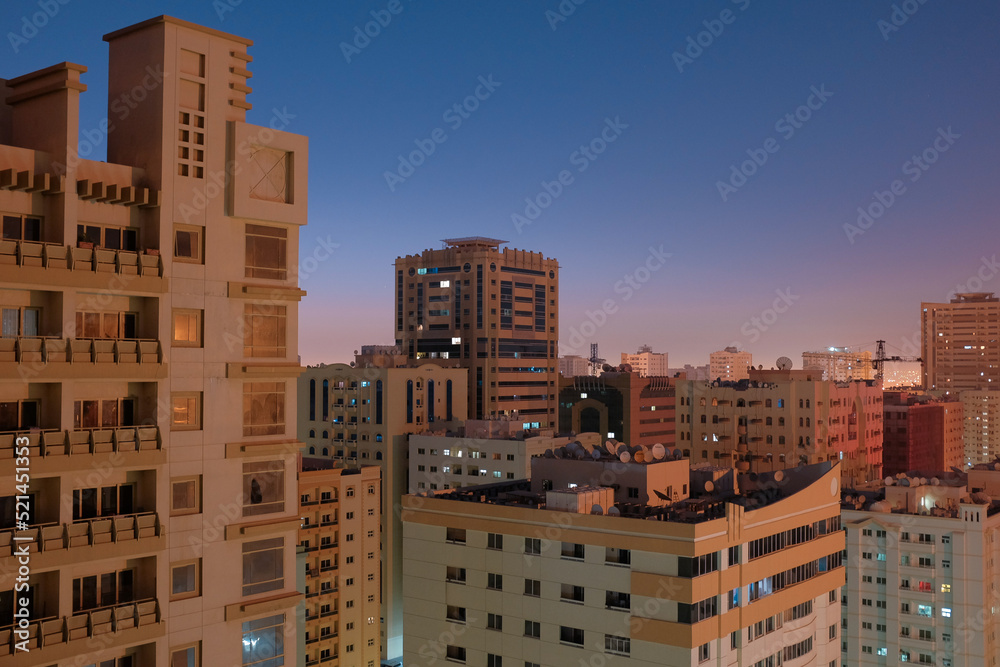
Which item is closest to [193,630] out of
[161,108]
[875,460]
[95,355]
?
[95,355]

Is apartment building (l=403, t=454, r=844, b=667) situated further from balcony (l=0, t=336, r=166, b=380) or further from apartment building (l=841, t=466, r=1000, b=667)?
apartment building (l=841, t=466, r=1000, b=667)

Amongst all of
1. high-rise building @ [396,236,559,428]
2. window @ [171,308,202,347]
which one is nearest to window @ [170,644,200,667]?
window @ [171,308,202,347]

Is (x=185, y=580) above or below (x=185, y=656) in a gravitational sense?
above

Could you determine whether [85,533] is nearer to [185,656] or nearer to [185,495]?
[185,495]

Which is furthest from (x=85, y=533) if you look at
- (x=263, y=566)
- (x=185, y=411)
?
(x=263, y=566)

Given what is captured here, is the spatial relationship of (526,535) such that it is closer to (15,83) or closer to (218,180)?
(218,180)

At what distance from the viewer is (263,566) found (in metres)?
19.3

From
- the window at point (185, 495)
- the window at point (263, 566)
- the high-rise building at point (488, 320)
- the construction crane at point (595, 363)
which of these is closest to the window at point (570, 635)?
the window at point (263, 566)

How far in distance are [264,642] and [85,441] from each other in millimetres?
6167

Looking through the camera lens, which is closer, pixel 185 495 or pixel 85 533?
pixel 85 533

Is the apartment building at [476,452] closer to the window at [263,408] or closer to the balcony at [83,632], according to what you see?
the window at [263,408]

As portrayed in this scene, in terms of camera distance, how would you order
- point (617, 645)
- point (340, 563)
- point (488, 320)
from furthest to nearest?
1. point (488, 320)
2. point (340, 563)
3. point (617, 645)

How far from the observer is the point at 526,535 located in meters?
36.2

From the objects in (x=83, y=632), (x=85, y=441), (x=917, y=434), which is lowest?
(x=917, y=434)
